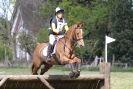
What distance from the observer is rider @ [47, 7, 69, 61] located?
1182 cm

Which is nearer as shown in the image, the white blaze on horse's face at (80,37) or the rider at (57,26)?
the white blaze on horse's face at (80,37)

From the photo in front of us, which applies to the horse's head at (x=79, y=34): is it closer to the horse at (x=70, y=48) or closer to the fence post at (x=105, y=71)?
the horse at (x=70, y=48)

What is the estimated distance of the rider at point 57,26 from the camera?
11.8 m

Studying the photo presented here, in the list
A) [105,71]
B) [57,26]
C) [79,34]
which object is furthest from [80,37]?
[57,26]

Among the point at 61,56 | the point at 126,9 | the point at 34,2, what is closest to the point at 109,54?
the point at 126,9

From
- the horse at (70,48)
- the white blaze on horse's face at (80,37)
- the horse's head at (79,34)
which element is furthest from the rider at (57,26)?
the white blaze on horse's face at (80,37)

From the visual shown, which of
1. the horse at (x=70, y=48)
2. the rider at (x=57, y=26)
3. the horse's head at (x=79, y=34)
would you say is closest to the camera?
the horse at (x=70, y=48)

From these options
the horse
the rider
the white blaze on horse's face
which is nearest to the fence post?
the horse

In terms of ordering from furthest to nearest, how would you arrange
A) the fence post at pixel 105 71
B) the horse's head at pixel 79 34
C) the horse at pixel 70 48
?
the horse's head at pixel 79 34 → the fence post at pixel 105 71 → the horse at pixel 70 48

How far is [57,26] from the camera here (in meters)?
11.9

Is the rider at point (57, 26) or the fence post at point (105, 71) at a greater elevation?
the rider at point (57, 26)

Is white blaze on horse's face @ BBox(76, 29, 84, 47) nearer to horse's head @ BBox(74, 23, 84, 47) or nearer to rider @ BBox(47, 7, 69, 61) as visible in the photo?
horse's head @ BBox(74, 23, 84, 47)

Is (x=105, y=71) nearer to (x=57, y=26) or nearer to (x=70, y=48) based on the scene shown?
(x=70, y=48)

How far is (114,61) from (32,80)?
128 feet
